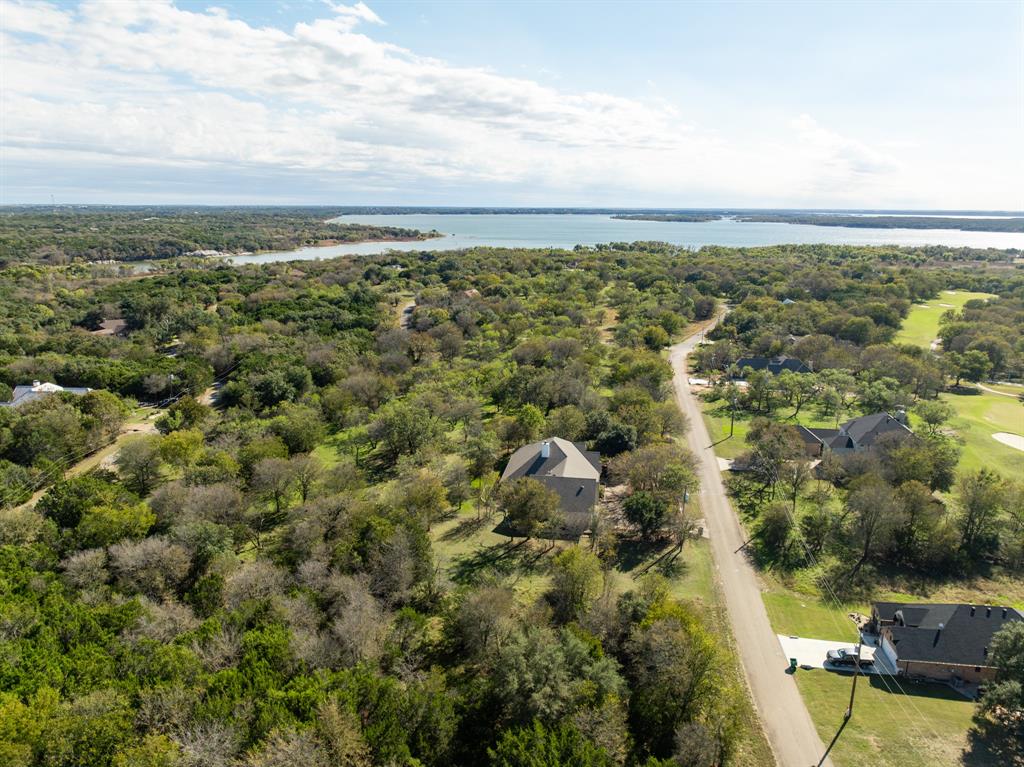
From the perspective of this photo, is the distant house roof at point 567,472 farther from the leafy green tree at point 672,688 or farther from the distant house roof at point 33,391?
the distant house roof at point 33,391

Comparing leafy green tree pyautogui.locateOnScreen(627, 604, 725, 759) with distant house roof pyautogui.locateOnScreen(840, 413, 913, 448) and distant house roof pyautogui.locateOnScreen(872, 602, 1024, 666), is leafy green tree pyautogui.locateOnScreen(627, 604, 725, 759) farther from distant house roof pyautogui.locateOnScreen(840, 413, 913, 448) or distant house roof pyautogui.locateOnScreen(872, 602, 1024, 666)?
distant house roof pyautogui.locateOnScreen(840, 413, 913, 448)

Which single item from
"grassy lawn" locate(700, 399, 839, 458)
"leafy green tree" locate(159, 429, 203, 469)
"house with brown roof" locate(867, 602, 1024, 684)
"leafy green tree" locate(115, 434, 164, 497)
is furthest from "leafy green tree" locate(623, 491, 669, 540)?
"leafy green tree" locate(115, 434, 164, 497)

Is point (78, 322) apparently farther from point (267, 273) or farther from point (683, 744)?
point (683, 744)

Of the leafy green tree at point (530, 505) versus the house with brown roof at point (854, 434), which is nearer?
the leafy green tree at point (530, 505)

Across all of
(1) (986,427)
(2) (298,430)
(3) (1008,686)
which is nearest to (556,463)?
(2) (298,430)

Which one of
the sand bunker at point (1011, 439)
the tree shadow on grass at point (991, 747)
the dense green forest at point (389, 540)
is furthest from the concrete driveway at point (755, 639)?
the sand bunker at point (1011, 439)

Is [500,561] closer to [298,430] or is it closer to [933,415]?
[298,430]
